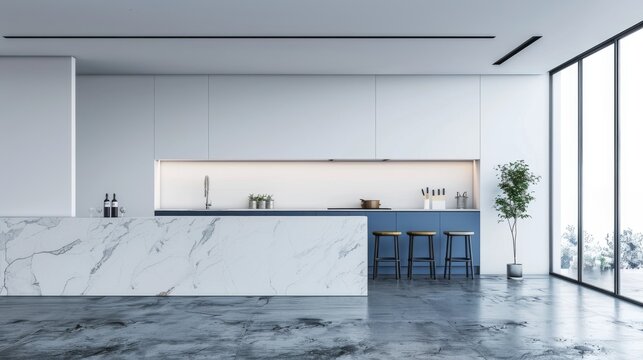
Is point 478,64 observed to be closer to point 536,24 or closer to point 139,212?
point 536,24

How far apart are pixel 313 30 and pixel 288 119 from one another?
2516mm

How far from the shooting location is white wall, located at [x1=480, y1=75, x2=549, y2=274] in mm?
9031

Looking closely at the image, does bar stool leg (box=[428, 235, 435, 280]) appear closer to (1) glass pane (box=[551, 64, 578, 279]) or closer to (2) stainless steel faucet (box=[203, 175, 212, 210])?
(1) glass pane (box=[551, 64, 578, 279])

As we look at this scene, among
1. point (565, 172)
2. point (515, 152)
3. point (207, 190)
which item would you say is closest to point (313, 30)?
point (207, 190)

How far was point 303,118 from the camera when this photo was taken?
9.02m

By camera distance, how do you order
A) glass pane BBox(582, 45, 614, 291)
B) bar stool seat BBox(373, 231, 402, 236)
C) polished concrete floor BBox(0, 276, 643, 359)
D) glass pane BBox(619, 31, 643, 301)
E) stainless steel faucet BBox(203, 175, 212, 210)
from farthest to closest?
1. stainless steel faucet BBox(203, 175, 212, 210)
2. bar stool seat BBox(373, 231, 402, 236)
3. glass pane BBox(582, 45, 614, 291)
4. glass pane BBox(619, 31, 643, 301)
5. polished concrete floor BBox(0, 276, 643, 359)

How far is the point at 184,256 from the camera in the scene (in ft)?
22.9

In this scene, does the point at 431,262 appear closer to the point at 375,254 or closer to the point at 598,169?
the point at 375,254

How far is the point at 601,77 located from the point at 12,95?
7.24m

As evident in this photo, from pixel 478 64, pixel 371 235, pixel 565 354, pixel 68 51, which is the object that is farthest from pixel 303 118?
pixel 565 354

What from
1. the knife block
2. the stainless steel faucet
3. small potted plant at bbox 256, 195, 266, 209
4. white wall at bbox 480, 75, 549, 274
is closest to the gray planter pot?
white wall at bbox 480, 75, 549, 274

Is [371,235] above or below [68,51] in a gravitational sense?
below

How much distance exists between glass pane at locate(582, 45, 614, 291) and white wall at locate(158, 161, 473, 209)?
195cm

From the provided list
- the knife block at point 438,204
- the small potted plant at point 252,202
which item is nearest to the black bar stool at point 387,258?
the knife block at point 438,204
